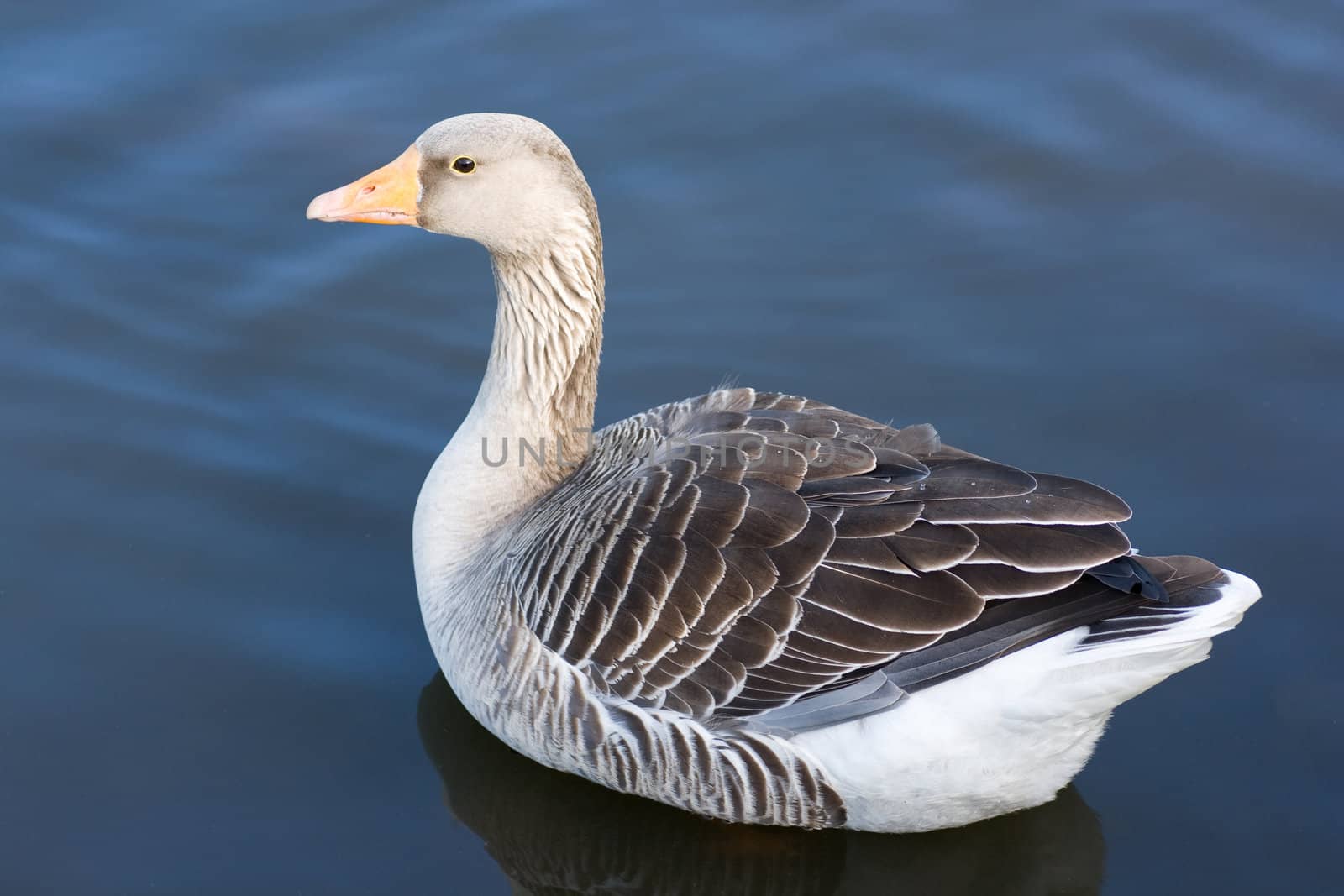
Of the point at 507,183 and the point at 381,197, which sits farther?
the point at 381,197

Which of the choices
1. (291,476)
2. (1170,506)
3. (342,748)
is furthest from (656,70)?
(342,748)

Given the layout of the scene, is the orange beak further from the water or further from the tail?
the tail

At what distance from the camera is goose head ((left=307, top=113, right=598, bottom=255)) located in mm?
4297

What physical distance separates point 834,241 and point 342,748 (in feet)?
10.4

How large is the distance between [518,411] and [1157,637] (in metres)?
2.05

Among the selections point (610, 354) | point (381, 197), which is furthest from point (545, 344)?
point (610, 354)

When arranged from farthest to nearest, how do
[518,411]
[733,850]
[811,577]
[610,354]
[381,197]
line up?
1. [610,354]
2. [518,411]
3. [381,197]
4. [733,850]
5. [811,577]

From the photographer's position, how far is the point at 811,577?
3994 mm

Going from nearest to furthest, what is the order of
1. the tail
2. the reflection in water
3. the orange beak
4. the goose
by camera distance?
the tail < the goose < the reflection in water < the orange beak

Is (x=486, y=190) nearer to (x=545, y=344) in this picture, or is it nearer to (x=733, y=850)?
(x=545, y=344)

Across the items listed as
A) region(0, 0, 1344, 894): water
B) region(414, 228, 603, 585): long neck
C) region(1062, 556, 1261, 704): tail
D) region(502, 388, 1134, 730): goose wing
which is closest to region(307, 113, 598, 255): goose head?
region(414, 228, 603, 585): long neck

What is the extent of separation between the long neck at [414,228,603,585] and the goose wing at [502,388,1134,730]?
0.41 m

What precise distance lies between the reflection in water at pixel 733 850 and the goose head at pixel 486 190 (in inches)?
67.7

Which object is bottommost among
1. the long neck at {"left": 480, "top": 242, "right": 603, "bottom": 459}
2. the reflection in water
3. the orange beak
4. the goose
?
the reflection in water
